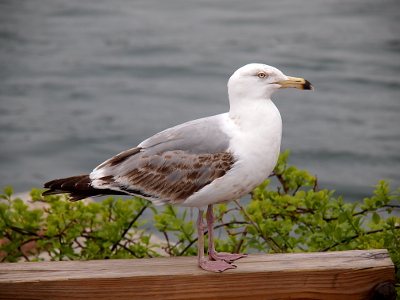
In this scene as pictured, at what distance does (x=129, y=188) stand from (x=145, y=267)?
0.43 m

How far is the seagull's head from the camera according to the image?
322 centimetres

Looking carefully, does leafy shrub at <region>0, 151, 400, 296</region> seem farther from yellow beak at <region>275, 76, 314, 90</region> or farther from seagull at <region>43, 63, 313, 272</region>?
yellow beak at <region>275, 76, 314, 90</region>

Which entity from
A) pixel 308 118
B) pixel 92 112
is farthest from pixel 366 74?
pixel 92 112

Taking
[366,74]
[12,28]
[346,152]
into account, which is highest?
[12,28]

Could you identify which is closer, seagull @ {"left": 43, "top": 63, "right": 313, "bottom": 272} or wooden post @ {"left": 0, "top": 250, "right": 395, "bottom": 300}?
wooden post @ {"left": 0, "top": 250, "right": 395, "bottom": 300}

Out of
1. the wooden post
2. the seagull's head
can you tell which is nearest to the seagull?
the seagull's head

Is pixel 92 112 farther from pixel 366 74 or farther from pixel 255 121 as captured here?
pixel 255 121

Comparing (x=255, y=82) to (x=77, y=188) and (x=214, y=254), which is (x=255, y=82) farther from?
(x=77, y=188)

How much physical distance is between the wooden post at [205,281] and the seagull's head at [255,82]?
887 mm

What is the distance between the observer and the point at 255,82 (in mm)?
3225

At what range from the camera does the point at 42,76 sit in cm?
1012

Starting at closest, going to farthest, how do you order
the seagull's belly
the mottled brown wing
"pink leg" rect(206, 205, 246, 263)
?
the seagull's belly, the mottled brown wing, "pink leg" rect(206, 205, 246, 263)

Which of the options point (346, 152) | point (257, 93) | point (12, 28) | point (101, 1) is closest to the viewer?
point (257, 93)

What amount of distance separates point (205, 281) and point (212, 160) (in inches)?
23.7
